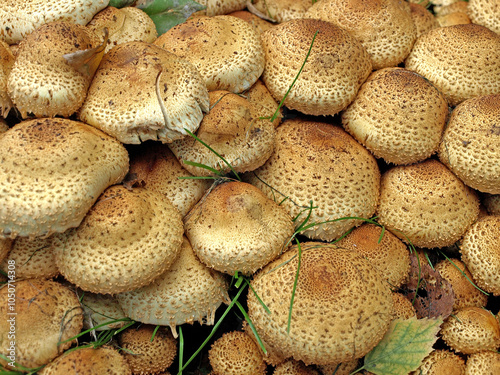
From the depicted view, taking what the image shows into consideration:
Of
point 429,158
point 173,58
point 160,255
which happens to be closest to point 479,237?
point 429,158

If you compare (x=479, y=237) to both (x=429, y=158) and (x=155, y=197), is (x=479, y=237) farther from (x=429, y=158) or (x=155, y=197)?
(x=155, y=197)

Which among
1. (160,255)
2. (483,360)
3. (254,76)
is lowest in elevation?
(483,360)

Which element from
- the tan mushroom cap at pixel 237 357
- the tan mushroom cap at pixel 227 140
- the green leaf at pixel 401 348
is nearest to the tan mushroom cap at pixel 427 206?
the green leaf at pixel 401 348

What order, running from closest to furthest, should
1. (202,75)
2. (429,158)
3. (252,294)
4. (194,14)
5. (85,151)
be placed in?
(85,151), (252,294), (202,75), (429,158), (194,14)

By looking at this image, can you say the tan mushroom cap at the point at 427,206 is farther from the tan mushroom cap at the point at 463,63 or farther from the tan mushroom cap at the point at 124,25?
the tan mushroom cap at the point at 124,25

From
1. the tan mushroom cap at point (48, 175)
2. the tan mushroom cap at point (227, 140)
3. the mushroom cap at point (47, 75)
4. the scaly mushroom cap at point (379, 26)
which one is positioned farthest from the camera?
the scaly mushroom cap at point (379, 26)
